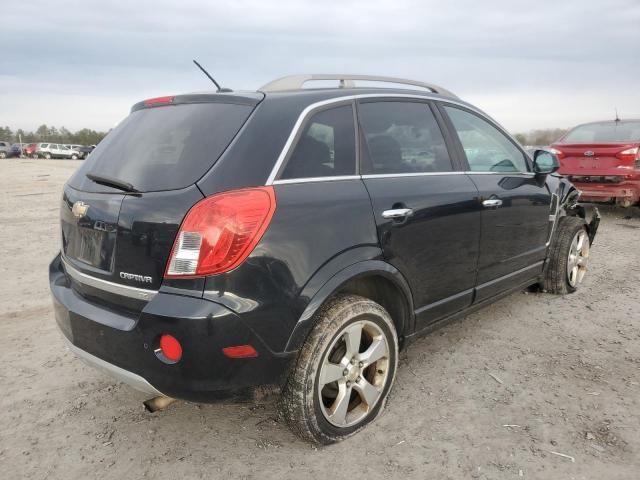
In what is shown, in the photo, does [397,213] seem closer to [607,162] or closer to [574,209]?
[574,209]

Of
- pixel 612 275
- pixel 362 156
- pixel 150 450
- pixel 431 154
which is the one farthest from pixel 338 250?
pixel 612 275

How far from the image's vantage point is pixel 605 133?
8.65 metres

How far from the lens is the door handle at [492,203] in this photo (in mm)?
3222

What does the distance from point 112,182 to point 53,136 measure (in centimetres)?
7988

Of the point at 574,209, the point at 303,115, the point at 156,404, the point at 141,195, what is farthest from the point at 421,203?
the point at 574,209

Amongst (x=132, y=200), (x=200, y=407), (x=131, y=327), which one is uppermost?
(x=132, y=200)

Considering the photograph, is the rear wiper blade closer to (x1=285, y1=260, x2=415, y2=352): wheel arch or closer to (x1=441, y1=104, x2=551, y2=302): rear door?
(x1=285, y1=260, x2=415, y2=352): wheel arch

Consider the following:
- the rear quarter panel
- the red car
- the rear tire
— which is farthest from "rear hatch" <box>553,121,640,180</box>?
the rear quarter panel

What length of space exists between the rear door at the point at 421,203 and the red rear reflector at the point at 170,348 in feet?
3.60

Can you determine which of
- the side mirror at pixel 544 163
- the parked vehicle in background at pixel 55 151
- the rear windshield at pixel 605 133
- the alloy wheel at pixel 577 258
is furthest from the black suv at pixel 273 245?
the parked vehicle in background at pixel 55 151

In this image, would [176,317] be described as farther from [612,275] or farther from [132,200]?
[612,275]

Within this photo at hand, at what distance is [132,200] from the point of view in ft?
7.09

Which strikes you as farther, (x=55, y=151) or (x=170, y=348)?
(x=55, y=151)

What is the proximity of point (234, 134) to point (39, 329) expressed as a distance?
2.68 m
